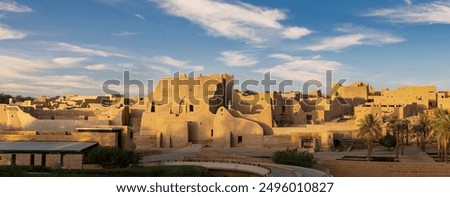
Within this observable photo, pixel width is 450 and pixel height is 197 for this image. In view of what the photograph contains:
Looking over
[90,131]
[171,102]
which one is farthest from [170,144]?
[90,131]

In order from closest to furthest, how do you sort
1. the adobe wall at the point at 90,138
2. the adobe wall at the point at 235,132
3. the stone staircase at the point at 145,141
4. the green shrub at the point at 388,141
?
the adobe wall at the point at 90,138
the green shrub at the point at 388,141
the adobe wall at the point at 235,132
the stone staircase at the point at 145,141

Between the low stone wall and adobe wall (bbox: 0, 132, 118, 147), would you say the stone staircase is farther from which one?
the low stone wall

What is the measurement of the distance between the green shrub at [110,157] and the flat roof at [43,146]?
0.66 meters

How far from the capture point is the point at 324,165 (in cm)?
2169

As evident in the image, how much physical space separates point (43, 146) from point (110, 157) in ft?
11.6

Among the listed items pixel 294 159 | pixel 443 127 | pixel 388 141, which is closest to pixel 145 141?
pixel 388 141

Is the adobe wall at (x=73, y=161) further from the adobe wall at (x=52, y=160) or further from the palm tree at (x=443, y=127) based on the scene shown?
the palm tree at (x=443, y=127)

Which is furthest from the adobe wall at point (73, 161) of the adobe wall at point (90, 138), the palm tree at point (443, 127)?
the palm tree at point (443, 127)

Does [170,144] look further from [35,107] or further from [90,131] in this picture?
[35,107]

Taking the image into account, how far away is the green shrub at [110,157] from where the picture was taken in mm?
18886

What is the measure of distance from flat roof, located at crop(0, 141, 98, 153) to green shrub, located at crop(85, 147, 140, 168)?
658 mm

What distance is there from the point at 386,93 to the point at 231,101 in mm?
16112

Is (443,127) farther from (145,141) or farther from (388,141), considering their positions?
(145,141)

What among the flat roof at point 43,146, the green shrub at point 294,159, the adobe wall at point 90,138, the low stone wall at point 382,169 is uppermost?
the adobe wall at point 90,138
